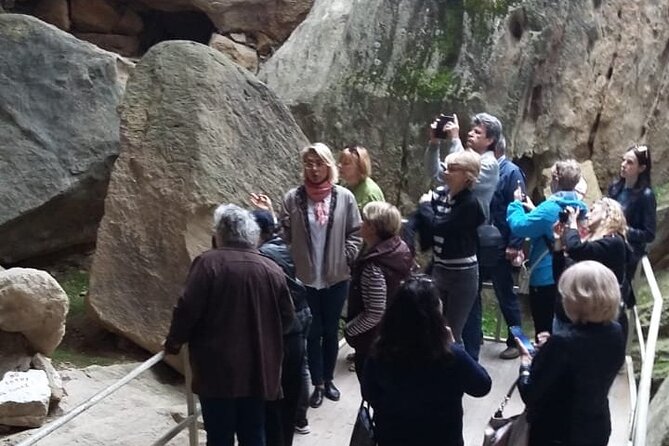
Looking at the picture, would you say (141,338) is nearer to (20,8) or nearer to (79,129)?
(79,129)

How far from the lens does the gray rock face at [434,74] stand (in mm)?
8461

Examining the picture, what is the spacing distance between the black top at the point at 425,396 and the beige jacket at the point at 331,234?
1910 millimetres

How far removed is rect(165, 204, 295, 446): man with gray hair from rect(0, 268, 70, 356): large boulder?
1.64m

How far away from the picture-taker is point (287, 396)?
4734 mm

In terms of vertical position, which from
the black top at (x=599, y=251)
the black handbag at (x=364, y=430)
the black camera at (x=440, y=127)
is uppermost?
the black camera at (x=440, y=127)

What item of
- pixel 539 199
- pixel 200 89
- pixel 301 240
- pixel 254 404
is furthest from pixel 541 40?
pixel 254 404

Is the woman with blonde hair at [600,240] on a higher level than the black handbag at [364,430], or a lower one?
higher

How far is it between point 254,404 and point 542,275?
2.13m

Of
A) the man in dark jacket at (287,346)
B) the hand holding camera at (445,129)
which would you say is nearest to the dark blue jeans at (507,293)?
the hand holding camera at (445,129)

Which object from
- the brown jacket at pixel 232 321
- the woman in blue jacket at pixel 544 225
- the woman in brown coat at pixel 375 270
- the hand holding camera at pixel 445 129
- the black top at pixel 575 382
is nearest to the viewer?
the black top at pixel 575 382

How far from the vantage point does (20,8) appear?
576 inches

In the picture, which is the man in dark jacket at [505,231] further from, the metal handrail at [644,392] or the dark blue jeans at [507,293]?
the metal handrail at [644,392]

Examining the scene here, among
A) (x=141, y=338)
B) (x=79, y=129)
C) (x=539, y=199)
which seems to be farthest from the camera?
(x=539, y=199)

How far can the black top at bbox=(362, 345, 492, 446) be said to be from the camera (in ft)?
11.5
